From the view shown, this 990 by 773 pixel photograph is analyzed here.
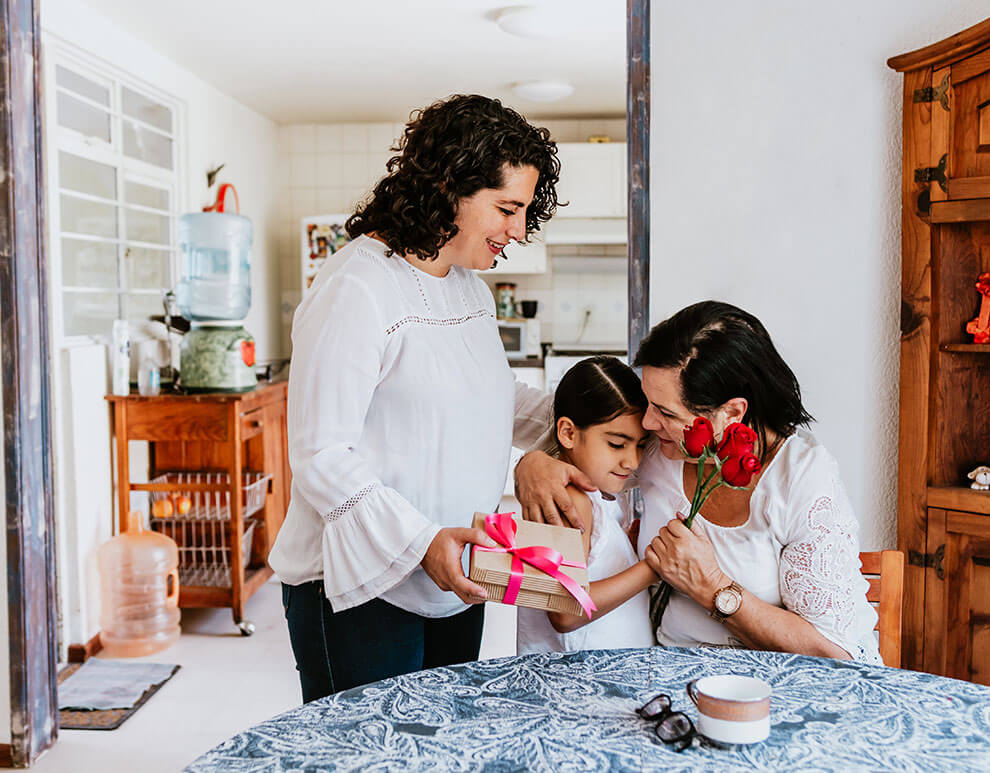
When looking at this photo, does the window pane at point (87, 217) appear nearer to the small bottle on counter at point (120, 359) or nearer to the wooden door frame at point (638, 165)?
the small bottle on counter at point (120, 359)

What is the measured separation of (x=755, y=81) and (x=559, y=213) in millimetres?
4000

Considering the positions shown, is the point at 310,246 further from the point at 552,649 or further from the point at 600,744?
the point at 600,744

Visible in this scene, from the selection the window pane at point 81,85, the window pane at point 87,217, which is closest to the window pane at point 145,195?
the window pane at point 87,217

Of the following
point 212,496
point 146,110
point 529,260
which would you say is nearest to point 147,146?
point 146,110

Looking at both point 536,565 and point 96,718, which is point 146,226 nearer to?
point 96,718

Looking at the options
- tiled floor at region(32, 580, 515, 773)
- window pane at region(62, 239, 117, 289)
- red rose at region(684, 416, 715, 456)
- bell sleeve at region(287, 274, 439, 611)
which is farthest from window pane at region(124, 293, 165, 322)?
red rose at region(684, 416, 715, 456)

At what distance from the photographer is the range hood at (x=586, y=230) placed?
6.04 m

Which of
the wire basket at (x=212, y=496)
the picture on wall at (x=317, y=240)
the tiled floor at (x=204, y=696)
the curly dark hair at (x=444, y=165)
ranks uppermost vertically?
the picture on wall at (x=317, y=240)

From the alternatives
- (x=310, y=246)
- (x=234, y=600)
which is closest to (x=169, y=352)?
(x=234, y=600)

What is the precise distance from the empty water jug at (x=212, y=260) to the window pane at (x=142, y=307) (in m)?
0.19

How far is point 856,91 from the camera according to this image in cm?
208

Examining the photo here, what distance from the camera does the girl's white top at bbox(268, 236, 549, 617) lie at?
4.79 ft

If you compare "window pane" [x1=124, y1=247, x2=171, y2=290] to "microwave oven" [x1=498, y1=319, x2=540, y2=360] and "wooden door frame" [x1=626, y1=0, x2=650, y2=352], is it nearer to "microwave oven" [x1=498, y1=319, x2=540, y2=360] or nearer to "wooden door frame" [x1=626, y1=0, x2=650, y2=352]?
"microwave oven" [x1=498, y1=319, x2=540, y2=360]

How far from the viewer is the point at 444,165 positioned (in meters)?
1.54
